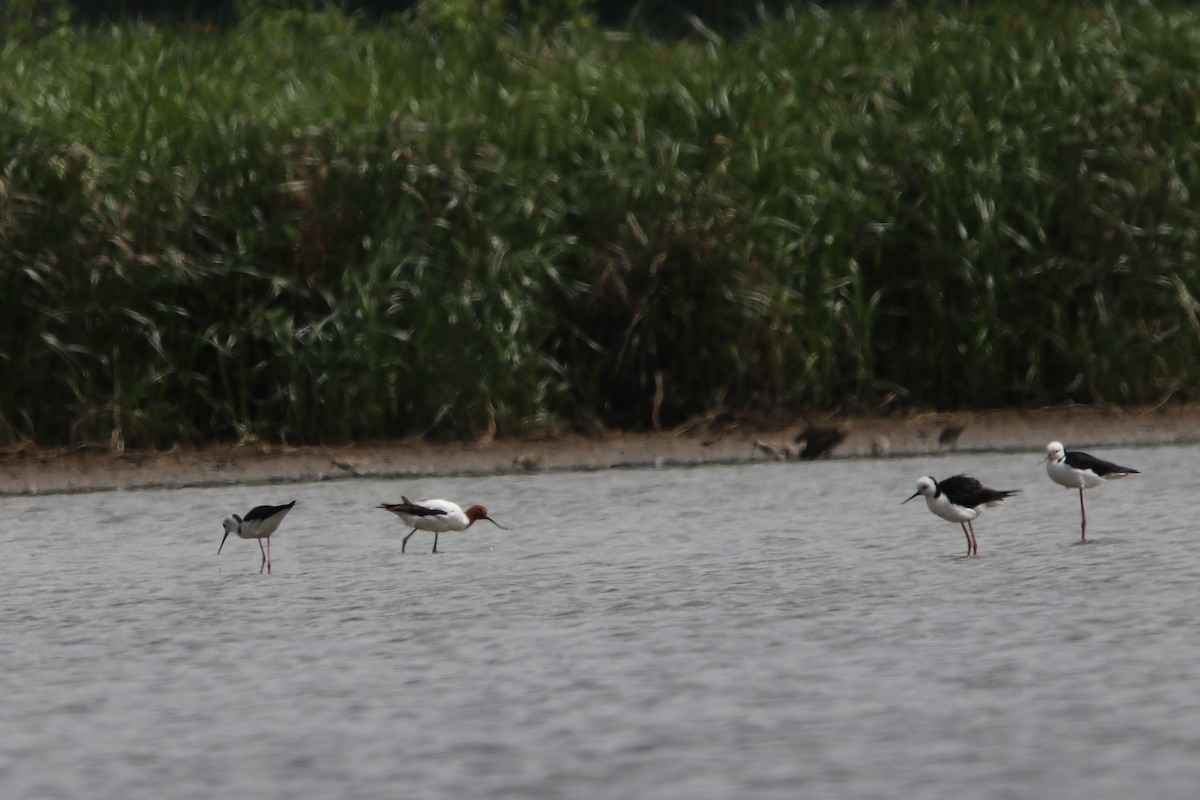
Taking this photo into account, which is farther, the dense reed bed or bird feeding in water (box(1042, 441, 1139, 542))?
the dense reed bed

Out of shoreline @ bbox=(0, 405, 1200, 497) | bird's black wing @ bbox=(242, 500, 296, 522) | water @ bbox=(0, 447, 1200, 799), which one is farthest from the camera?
shoreline @ bbox=(0, 405, 1200, 497)

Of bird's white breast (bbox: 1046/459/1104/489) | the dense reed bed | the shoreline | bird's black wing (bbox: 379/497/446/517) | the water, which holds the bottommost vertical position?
the water

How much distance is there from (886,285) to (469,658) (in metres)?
7.63

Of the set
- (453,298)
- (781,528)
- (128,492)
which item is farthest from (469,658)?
(453,298)

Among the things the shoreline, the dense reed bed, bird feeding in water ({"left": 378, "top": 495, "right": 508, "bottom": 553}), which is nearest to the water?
bird feeding in water ({"left": 378, "top": 495, "right": 508, "bottom": 553})

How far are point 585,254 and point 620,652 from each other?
7012 mm

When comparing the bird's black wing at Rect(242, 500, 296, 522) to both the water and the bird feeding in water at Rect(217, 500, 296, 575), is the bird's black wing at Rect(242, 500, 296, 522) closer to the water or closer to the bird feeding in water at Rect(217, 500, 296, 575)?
the bird feeding in water at Rect(217, 500, 296, 575)

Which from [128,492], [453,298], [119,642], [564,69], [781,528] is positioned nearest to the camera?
[119,642]

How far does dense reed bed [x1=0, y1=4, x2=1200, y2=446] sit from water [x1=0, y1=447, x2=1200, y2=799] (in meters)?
2.17

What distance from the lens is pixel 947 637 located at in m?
6.99

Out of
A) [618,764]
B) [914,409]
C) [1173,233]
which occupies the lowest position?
[618,764]

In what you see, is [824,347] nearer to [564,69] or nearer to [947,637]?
[564,69]

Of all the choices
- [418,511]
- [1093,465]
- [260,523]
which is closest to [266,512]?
[260,523]

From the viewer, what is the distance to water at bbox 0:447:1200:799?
536 cm
